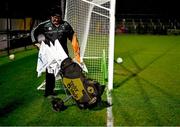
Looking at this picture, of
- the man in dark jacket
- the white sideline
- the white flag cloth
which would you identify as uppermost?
the man in dark jacket

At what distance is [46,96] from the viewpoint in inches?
345

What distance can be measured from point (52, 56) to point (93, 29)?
5089 millimetres

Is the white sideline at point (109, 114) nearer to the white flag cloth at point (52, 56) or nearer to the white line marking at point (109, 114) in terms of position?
the white line marking at point (109, 114)

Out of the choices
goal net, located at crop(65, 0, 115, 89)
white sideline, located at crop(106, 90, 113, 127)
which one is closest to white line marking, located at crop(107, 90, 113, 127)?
white sideline, located at crop(106, 90, 113, 127)

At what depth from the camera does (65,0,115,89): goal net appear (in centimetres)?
985

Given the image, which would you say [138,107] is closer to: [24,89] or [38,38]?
[38,38]

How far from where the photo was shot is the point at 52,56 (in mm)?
7328

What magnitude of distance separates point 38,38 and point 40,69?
3.59ft

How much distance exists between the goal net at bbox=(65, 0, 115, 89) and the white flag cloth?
2071 mm

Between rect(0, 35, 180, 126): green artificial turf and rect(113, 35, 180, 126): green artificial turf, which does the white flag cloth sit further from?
rect(113, 35, 180, 126): green artificial turf

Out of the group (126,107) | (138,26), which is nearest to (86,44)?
(126,107)

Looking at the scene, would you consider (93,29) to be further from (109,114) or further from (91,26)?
(109,114)

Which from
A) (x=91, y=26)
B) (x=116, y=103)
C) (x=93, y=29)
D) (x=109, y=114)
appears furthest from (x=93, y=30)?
(x=109, y=114)

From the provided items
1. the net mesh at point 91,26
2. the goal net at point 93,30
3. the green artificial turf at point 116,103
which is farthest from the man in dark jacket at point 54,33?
the net mesh at point 91,26
